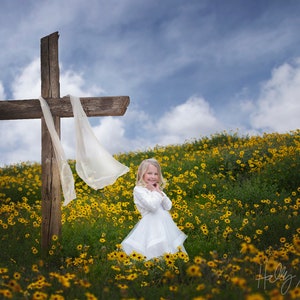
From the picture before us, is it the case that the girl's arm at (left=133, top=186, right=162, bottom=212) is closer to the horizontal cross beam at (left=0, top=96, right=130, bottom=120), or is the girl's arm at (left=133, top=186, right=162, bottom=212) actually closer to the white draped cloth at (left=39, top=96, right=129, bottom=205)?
the white draped cloth at (left=39, top=96, right=129, bottom=205)

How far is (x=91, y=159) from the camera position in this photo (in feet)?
21.4

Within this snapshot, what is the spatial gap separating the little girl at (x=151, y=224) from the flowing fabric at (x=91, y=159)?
601 millimetres

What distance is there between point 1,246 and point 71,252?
135cm

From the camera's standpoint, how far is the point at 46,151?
259 inches

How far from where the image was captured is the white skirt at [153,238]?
226 inches

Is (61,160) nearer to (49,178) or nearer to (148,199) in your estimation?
(49,178)

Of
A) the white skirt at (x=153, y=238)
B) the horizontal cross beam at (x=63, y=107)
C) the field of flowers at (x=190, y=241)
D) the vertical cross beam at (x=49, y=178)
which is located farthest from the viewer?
the vertical cross beam at (x=49, y=178)

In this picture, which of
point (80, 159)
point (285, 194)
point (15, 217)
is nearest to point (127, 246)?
point (80, 159)

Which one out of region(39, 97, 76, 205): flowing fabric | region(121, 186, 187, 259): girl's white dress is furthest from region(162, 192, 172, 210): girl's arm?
region(39, 97, 76, 205): flowing fabric

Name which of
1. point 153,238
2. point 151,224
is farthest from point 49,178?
point 153,238

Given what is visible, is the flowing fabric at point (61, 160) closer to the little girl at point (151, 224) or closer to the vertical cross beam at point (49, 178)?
the vertical cross beam at point (49, 178)

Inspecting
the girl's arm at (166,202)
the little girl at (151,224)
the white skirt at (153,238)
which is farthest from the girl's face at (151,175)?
the white skirt at (153,238)

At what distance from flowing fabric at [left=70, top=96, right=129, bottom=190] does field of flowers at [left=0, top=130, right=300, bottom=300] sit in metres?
0.93

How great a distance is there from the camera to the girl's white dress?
5750mm
